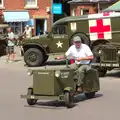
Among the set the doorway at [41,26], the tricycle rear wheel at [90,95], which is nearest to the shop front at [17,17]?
the doorway at [41,26]

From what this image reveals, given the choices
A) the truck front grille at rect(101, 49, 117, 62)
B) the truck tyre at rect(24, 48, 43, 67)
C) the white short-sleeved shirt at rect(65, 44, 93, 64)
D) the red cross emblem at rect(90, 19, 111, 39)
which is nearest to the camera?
the white short-sleeved shirt at rect(65, 44, 93, 64)

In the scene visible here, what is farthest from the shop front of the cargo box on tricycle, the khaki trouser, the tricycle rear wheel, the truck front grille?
the cargo box on tricycle

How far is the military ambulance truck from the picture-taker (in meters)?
20.7

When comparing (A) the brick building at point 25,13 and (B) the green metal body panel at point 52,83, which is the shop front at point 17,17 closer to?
(A) the brick building at point 25,13

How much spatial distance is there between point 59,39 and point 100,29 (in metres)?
1.88

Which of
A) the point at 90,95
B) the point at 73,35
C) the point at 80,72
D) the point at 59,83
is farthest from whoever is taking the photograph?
the point at 73,35

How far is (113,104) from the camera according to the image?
1067 cm

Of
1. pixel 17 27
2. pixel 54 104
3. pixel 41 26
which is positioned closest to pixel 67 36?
pixel 54 104

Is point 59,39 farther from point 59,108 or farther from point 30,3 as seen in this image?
point 30,3

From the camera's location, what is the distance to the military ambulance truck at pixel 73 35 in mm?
20703

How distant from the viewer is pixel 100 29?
68.8 feet

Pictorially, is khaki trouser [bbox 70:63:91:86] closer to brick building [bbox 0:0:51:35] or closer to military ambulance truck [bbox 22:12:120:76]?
military ambulance truck [bbox 22:12:120:76]

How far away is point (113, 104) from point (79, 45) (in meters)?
1.65

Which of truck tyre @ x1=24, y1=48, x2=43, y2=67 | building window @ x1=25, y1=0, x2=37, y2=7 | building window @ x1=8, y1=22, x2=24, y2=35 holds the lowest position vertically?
truck tyre @ x1=24, y1=48, x2=43, y2=67
